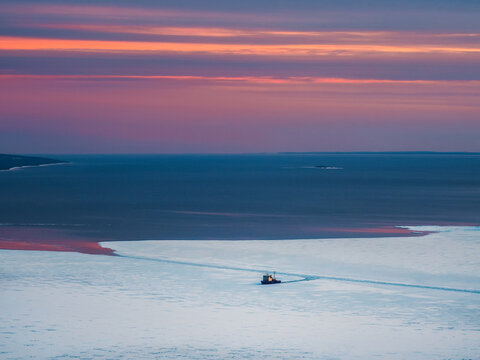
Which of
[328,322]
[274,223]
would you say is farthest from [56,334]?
[274,223]

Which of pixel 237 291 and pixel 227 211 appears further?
pixel 227 211

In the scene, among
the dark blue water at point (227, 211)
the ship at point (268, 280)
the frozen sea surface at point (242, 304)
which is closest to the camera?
the frozen sea surface at point (242, 304)

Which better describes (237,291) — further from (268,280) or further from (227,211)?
(227,211)

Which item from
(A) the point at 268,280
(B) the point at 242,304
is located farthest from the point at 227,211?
(B) the point at 242,304

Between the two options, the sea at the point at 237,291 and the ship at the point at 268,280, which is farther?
the ship at the point at 268,280

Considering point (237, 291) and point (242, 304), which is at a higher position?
point (237, 291)

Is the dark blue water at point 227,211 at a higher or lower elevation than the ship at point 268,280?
higher

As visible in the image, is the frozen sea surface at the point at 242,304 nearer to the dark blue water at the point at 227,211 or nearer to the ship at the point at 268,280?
the ship at the point at 268,280

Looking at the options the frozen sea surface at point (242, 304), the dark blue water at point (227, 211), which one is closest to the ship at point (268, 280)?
the frozen sea surface at point (242, 304)

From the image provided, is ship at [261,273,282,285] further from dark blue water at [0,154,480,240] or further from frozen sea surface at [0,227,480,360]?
dark blue water at [0,154,480,240]
